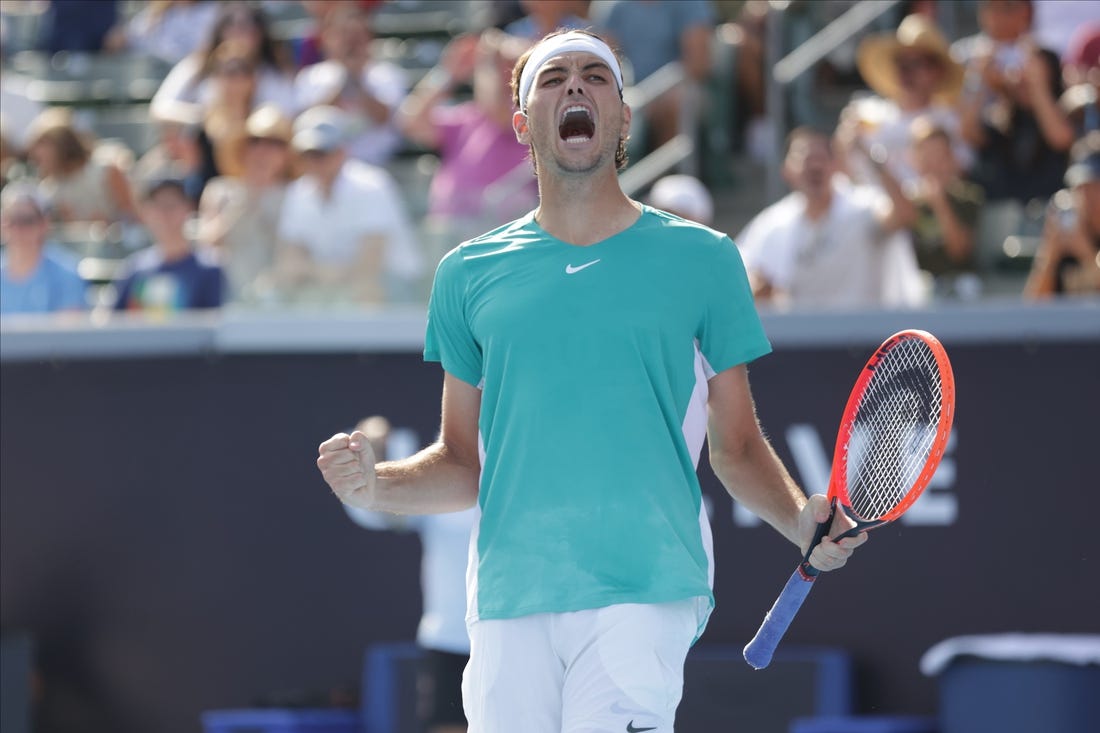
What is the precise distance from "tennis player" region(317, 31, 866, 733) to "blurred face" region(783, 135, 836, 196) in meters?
3.97

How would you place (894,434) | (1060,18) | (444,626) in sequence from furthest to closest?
(1060,18) < (444,626) < (894,434)

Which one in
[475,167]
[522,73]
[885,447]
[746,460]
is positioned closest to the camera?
[746,460]

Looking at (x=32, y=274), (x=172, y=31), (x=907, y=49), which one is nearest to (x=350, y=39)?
(x=32, y=274)

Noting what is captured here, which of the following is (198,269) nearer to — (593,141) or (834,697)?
(834,697)

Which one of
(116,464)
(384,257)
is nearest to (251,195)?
(384,257)

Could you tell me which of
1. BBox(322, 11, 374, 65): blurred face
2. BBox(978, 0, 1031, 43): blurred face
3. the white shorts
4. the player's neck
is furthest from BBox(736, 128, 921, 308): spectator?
the white shorts

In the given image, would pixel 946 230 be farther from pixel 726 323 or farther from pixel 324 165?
pixel 726 323

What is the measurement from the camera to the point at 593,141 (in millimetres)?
3863

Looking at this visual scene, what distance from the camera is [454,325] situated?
13.2 feet

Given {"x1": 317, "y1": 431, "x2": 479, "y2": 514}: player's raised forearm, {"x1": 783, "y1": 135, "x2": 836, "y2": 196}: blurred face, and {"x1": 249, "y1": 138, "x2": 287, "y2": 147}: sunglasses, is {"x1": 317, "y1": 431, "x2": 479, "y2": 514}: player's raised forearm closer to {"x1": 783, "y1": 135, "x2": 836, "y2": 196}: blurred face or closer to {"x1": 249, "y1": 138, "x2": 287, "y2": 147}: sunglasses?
{"x1": 783, "y1": 135, "x2": 836, "y2": 196}: blurred face

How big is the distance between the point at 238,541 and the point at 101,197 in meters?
3.69

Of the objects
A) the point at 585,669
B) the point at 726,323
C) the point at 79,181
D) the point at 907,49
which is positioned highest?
the point at 907,49

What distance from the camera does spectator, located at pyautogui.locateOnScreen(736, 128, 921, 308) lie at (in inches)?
308

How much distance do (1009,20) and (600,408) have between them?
5.65 m
